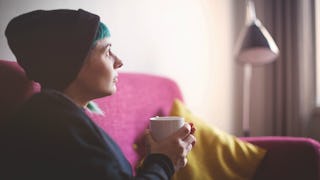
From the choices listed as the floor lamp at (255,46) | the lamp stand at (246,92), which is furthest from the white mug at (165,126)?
the lamp stand at (246,92)

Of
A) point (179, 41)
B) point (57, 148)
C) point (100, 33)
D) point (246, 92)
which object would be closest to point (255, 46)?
point (179, 41)

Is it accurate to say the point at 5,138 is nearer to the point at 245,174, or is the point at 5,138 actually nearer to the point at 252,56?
the point at 245,174

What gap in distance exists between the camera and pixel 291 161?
129 centimetres

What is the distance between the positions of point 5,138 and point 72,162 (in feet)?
0.62

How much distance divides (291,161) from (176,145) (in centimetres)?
72

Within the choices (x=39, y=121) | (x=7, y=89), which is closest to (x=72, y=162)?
(x=39, y=121)

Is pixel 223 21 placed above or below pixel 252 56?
above

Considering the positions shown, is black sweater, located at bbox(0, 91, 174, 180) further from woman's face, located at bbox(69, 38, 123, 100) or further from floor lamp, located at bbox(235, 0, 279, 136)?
floor lamp, located at bbox(235, 0, 279, 136)

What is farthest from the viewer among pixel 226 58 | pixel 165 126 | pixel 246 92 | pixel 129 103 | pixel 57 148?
pixel 246 92

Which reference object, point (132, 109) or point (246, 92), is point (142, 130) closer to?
point (132, 109)

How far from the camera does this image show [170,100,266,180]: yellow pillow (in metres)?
1.27

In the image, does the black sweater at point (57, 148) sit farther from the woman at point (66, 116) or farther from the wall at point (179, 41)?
the wall at point (179, 41)

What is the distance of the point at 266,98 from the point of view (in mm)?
2596

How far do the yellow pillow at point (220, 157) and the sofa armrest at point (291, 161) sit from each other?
0.04 meters
